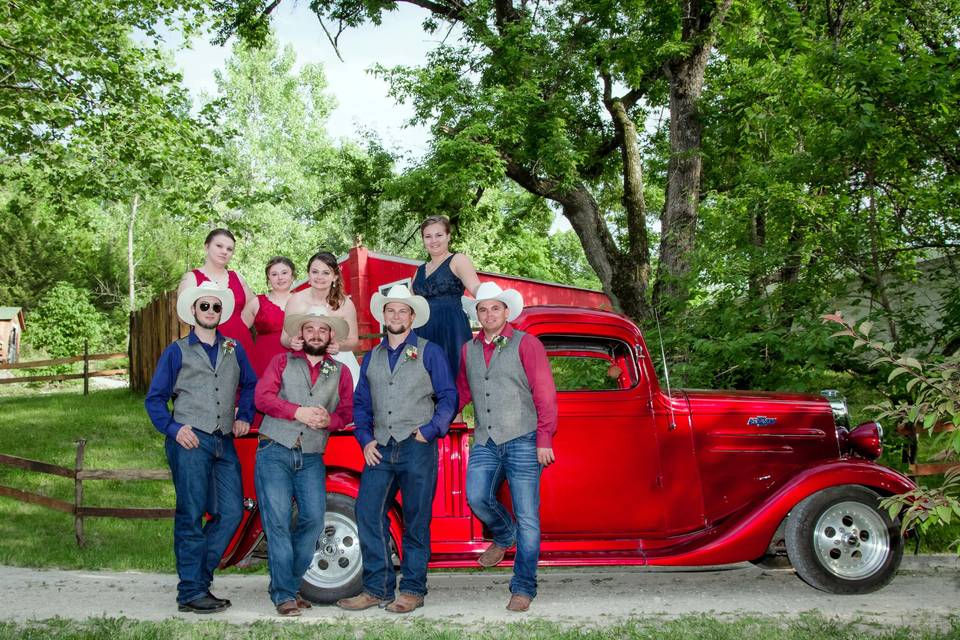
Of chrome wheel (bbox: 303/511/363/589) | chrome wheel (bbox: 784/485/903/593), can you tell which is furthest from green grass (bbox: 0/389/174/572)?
chrome wheel (bbox: 784/485/903/593)

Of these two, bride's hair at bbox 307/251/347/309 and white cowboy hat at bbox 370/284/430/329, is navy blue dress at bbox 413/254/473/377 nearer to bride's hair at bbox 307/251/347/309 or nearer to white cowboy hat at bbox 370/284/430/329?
white cowboy hat at bbox 370/284/430/329

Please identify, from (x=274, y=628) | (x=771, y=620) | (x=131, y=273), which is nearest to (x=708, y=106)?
(x=771, y=620)

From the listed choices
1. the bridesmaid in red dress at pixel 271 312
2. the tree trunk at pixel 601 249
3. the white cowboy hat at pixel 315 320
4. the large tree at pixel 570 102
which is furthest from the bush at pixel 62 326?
the white cowboy hat at pixel 315 320

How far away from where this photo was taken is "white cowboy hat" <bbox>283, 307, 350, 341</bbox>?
537 centimetres

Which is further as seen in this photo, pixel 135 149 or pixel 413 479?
pixel 135 149

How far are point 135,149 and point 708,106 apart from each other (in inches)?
353

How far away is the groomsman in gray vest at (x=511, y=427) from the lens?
5188 millimetres

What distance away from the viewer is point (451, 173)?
13.7m

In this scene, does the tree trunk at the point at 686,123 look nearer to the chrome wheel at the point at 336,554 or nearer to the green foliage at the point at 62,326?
the chrome wheel at the point at 336,554

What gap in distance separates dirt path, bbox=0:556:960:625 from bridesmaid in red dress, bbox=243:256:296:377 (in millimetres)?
1704

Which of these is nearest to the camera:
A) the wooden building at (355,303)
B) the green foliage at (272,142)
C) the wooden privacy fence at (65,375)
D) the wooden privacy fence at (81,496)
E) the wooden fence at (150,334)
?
the wooden privacy fence at (81,496)

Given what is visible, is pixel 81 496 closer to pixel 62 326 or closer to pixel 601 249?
pixel 601 249

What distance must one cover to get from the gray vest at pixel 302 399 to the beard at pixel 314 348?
7 cm

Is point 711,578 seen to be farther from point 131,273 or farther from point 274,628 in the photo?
point 131,273
